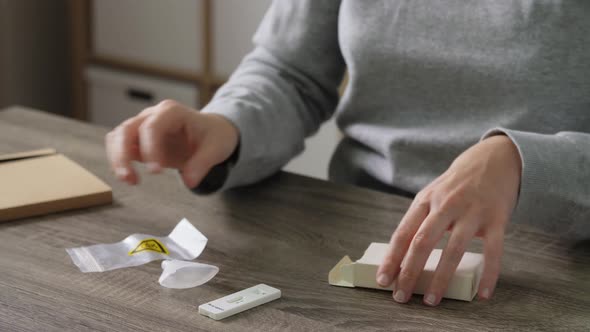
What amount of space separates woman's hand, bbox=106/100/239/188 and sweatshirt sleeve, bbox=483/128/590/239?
0.98ft

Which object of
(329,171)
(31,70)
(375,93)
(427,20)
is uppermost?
(427,20)

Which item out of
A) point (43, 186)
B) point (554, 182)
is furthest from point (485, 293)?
point (43, 186)

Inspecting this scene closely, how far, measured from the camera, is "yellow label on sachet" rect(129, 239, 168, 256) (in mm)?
799

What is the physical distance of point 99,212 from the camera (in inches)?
36.0

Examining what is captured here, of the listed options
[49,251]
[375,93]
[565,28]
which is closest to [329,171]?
[375,93]

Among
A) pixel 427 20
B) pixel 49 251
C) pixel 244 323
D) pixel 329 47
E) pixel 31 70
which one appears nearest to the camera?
pixel 244 323

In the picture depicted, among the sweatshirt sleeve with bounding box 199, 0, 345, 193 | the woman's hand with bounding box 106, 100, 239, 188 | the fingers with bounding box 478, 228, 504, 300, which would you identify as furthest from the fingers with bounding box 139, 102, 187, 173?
the fingers with bounding box 478, 228, 504, 300

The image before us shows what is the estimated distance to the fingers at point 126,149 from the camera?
0.86 meters

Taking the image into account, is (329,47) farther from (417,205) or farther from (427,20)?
(417,205)

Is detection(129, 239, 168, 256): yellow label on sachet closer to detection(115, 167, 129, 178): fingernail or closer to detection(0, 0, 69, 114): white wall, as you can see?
detection(115, 167, 129, 178): fingernail

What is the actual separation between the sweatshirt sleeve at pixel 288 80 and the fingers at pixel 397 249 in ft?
1.04

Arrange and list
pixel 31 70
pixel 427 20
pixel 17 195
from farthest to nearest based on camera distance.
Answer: pixel 31 70
pixel 427 20
pixel 17 195

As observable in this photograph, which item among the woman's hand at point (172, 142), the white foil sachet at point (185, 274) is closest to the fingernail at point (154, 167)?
the woman's hand at point (172, 142)

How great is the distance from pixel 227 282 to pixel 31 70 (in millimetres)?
2367
